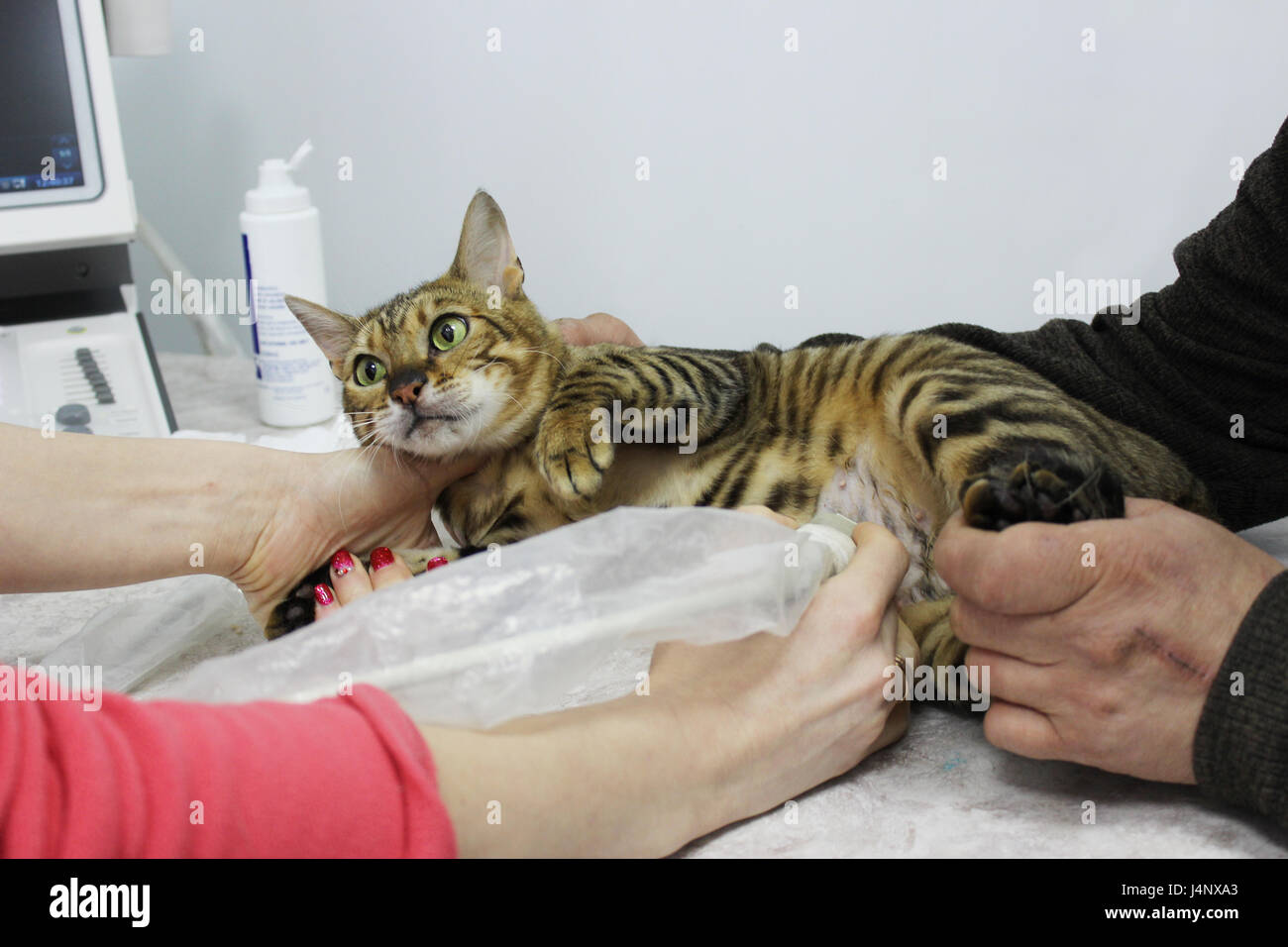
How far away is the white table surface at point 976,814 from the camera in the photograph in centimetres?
78

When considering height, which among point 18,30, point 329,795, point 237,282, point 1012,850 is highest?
point 18,30

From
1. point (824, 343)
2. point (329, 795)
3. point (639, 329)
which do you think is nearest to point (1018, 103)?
point (824, 343)

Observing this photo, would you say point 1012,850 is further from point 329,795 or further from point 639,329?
point 639,329

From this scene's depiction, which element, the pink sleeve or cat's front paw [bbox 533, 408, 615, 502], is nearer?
the pink sleeve

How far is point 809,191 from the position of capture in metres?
1.81

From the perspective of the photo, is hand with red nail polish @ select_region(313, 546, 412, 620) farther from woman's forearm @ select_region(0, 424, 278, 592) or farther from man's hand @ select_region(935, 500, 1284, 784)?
man's hand @ select_region(935, 500, 1284, 784)

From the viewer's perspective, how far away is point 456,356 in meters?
1.26

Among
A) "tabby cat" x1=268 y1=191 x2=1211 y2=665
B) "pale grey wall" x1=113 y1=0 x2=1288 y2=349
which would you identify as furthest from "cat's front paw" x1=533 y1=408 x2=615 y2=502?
"pale grey wall" x1=113 y1=0 x2=1288 y2=349

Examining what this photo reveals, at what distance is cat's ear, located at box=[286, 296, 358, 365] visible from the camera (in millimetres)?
1365

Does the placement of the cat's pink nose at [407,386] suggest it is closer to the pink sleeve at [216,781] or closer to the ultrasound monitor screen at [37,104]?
the pink sleeve at [216,781]

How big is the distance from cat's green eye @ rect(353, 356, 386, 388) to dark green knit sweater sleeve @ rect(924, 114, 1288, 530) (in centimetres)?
82

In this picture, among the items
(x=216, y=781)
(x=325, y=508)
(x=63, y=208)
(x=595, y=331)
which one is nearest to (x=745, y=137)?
(x=595, y=331)
